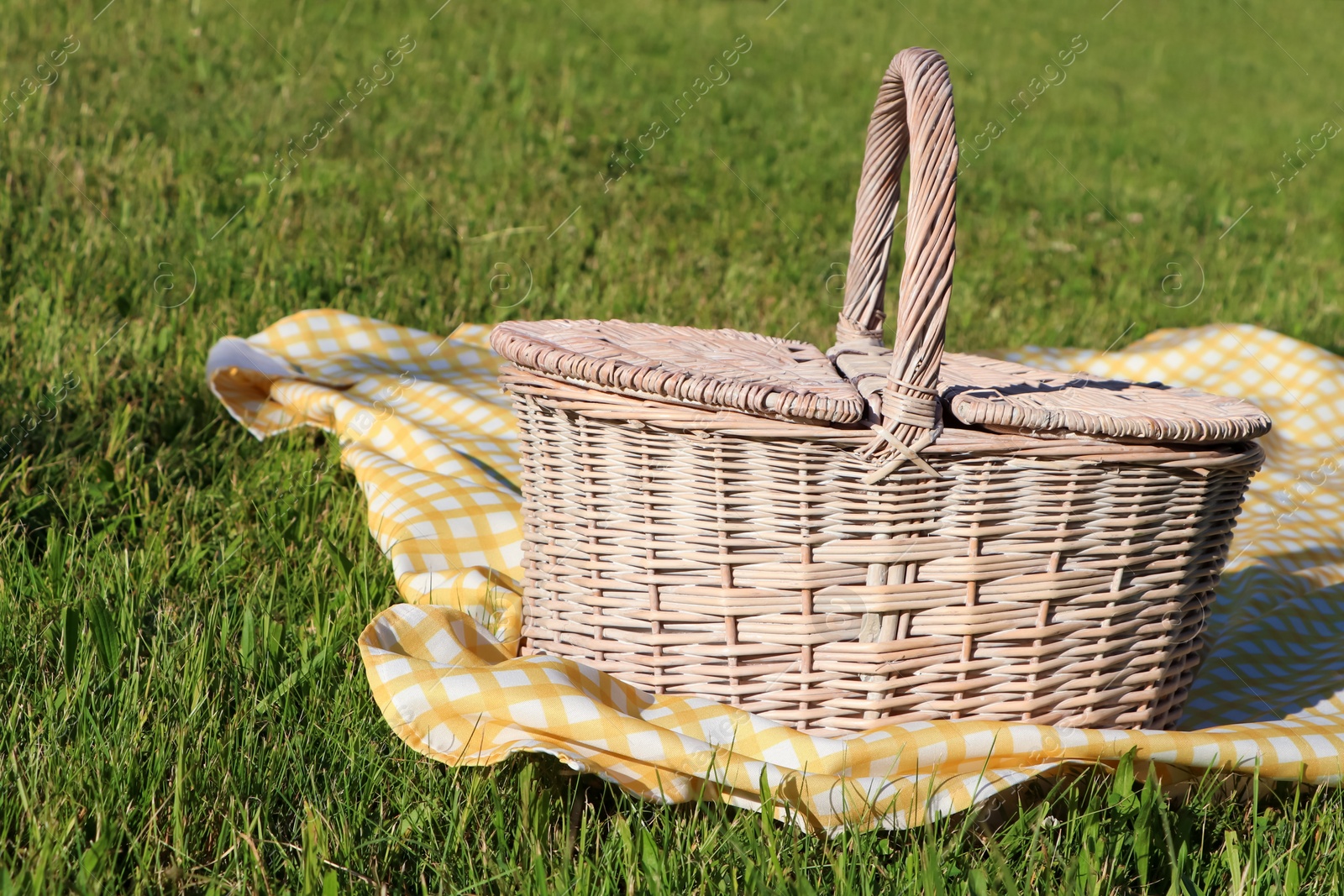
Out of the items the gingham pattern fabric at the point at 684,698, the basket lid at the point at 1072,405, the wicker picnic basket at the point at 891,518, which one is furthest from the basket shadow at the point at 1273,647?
the basket lid at the point at 1072,405

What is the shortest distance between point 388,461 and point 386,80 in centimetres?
326

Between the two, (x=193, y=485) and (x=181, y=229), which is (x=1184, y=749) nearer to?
(x=193, y=485)

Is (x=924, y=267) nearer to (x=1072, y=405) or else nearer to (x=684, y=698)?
(x=1072, y=405)

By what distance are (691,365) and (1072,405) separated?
56 cm

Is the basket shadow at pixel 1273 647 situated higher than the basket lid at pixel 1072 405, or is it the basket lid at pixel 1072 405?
the basket lid at pixel 1072 405

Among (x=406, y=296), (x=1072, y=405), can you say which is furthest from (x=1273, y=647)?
(x=406, y=296)

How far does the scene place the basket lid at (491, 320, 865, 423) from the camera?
1544 millimetres

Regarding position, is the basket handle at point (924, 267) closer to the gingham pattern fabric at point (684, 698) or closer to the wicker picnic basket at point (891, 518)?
the wicker picnic basket at point (891, 518)

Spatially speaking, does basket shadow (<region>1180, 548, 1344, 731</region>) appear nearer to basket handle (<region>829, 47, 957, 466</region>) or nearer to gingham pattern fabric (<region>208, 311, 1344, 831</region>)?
gingham pattern fabric (<region>208, 311, 1344, 831</region>)

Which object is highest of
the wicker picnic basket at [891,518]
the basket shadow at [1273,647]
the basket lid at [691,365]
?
the basket lid at [691,365]

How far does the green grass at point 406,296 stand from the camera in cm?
145

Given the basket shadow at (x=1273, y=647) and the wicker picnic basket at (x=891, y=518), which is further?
the basket shadow at (x=1273, y=647)

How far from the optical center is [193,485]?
2.41 metres

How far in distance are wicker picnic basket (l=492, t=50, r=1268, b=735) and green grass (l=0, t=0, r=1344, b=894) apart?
0.21 m
